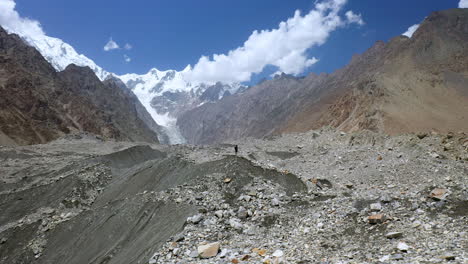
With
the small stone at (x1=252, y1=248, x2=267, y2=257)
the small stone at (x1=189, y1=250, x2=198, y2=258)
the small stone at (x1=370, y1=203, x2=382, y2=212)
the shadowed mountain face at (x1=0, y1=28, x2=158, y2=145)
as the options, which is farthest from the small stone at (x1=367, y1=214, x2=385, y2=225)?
the shadowed mountain face at (x1=0, y1=28, x2=158, y2=145)

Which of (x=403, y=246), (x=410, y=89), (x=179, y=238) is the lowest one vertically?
(x=403, y=246)

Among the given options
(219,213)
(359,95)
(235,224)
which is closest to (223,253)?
(235,224)

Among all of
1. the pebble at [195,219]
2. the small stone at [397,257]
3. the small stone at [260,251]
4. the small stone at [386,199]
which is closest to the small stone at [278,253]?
the small stone at [260,251]

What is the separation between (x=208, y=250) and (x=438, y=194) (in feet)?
24.4

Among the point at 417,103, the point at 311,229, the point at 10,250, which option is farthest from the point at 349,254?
the point at 417,103

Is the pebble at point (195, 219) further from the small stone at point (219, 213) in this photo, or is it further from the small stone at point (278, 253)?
the small stone at point (278, 253)

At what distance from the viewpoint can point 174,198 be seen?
12742mm

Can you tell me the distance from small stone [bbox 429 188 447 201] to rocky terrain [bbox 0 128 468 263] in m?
0.03

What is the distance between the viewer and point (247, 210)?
10.9 m

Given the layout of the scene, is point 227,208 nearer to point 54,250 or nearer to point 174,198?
point 174,198

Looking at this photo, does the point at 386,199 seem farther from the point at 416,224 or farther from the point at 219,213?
the point at 219,213

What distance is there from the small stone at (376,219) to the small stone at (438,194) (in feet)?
6.85

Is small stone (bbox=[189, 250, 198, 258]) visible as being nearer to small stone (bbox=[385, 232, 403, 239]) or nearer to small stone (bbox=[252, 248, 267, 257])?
small stone (bbox=[252, 248, 267, 257])

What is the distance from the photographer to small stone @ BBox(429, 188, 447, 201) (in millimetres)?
9425
